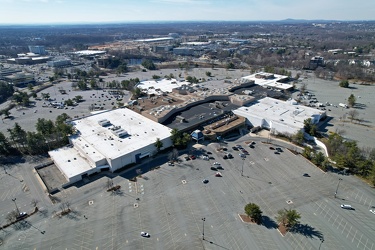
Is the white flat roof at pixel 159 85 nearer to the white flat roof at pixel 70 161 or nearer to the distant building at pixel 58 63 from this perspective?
the white flat roof at pixel 70 161

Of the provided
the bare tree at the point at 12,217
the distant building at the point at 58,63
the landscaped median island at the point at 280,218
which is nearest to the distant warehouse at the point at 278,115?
the landscaped median island at the point at 280,218

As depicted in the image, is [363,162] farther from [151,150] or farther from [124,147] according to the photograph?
[124,147]

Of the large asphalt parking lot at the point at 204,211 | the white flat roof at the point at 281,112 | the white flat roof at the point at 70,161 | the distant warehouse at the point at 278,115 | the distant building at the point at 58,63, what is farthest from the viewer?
the distant building at the point at 58,63

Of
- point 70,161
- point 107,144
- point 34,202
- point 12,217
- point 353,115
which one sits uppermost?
point 107,144

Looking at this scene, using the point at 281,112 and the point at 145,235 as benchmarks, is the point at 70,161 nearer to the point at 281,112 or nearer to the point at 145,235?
the point at 145,235

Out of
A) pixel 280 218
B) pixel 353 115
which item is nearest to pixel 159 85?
A: pixel 353 115

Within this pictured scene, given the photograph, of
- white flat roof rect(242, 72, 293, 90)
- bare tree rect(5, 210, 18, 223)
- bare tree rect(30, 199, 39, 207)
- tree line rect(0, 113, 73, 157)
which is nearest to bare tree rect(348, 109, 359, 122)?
white flat roof rect(242, 72, 293, 90)

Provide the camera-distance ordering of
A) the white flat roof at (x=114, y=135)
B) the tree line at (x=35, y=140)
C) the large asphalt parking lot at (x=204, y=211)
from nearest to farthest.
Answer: the large asphalt parking lot at (x=204, y=211) < the white flat roof at (x=114, y=135) < the tree line at (x=35, y=140)

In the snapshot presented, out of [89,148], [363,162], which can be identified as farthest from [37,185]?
[363,162]
